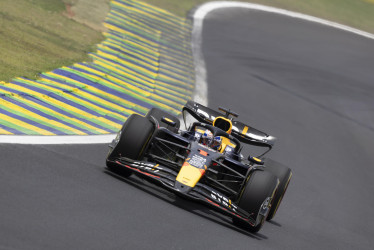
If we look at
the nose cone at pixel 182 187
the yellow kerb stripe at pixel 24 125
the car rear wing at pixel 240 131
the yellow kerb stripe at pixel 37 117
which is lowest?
the yellow kerb stripe at pixel 24 125

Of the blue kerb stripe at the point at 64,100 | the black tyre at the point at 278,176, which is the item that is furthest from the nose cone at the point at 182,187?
the blue kerb stripe at the point at 64,100

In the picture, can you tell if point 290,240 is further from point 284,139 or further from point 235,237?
point 284,139

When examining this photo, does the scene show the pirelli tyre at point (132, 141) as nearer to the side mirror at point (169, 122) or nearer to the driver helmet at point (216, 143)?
the side mirror at point (169, 122)

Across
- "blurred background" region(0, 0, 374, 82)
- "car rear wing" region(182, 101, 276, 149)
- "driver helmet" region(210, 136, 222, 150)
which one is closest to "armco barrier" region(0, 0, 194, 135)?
"blurred background" region(0, 0, 374, 82)

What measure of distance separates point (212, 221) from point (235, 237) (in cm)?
61

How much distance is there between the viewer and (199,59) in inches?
995

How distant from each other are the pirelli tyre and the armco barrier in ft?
5.74

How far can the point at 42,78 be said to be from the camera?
51.6 feet

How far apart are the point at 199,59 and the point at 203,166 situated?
14953 mm

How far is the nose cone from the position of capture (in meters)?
9.97

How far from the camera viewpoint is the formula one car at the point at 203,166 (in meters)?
10.2

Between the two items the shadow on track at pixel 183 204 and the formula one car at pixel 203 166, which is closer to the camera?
the formula one car at pixel 203 166

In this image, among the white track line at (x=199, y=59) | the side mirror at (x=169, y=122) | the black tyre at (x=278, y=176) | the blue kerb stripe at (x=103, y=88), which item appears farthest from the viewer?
the blue kerb stripe at (x=103, y=88)

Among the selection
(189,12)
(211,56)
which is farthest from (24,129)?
(189,12)
